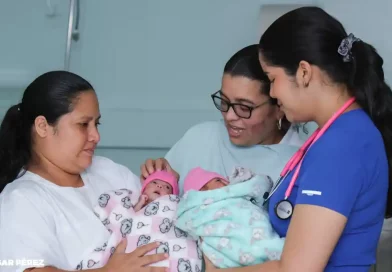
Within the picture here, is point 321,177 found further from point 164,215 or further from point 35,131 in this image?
point 35,131

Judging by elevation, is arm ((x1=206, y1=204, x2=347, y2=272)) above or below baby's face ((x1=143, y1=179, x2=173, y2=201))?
above

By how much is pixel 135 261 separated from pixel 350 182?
0.70 meters

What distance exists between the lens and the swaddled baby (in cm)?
171

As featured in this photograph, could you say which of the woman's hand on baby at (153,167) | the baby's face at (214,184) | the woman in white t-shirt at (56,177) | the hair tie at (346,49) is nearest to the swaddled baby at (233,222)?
the baby's face at (214,184)

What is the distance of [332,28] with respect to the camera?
1624 mm

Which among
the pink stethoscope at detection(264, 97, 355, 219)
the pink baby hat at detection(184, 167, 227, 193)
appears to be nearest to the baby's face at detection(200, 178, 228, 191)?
the pink baby hat at detection(184, 167, 227, 193)

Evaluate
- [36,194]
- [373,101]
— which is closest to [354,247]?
[373,101]

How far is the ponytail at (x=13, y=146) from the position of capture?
6.64ft

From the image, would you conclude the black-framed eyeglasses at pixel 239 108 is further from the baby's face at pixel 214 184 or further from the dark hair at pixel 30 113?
the dark hair at pixel 30 113

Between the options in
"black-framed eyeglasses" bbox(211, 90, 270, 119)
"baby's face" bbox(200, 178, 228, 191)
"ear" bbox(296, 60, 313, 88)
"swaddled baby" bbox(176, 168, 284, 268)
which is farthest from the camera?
"black-framed eyeglasses" bbox(211, 90, 270, 119)

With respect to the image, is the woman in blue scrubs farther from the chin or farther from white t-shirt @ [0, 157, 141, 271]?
the chin

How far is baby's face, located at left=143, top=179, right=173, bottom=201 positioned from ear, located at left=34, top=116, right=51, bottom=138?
391 mm

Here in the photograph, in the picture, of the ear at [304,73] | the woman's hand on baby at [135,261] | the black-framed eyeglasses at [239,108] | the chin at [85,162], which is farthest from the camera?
the black-framed eyeglasses at [239,108]

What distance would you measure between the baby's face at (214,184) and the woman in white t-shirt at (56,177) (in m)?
0.26
